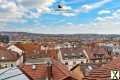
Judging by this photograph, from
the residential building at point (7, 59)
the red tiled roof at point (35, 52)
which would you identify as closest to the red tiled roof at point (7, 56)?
the residential building at point (7, 59)

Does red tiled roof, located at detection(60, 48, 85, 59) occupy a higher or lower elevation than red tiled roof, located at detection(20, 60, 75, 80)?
lower

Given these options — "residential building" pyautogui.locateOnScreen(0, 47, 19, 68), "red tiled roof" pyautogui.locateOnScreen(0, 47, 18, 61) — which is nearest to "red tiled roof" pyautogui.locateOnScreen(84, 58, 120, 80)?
"residential building" pyautogui.locateOnScreen(0, 47, 19, 68)

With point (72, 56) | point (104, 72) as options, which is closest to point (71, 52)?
point (72, 56)

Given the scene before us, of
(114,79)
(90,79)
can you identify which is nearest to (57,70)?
(90,79)

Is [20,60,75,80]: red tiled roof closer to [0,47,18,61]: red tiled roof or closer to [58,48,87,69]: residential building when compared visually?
[0,47,18,61]: red tiled roof

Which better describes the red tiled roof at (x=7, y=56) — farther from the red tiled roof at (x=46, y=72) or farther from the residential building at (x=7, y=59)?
the red tiled roof at (x=46, y=72)

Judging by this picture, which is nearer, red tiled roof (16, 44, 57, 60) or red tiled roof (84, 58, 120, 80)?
red tiled roof (84, 58, 120, 80)

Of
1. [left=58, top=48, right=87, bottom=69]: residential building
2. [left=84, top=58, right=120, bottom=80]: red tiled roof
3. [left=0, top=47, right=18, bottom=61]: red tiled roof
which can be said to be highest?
[left=84, top=58, right=120, bottom=80]: red tiled roof

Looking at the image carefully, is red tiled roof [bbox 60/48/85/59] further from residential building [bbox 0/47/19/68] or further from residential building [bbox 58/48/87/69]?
residential building [bbox 0/47/19/68]

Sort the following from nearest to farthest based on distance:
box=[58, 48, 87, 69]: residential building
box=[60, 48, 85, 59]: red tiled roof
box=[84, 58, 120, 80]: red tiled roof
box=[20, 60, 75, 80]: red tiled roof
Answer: box=[84, 58, 120, 80]: red tiled roof, box=[20, 60, 75, 80]: red tiled roof, box=[58, 48, 87, 69]: residential building, box=[60, 48, 85, 59]: red tiled roof

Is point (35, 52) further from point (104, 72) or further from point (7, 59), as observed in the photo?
point (104, 72)

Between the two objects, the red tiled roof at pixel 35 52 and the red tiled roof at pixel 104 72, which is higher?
the red tiled roof at pixel 104 72

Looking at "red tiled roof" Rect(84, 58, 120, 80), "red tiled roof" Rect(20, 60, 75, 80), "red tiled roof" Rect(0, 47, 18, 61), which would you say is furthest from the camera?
"red tiled roof" Rect(0, 47, 18, 61)

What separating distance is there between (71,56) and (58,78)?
40592mm
